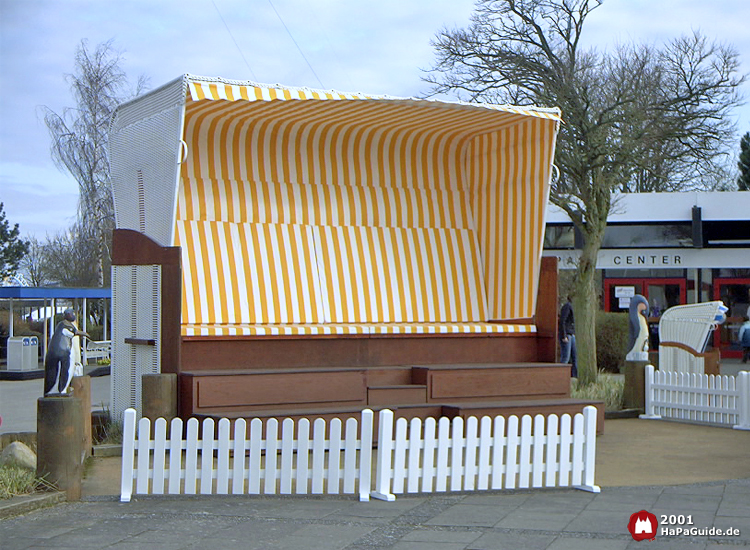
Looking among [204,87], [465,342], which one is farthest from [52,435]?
[465,342]

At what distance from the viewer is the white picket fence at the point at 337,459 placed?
7.27 metres

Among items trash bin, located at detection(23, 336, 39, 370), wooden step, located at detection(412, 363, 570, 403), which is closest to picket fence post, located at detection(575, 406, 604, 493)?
wooden step, located at detection(412, 363, 570, 403)

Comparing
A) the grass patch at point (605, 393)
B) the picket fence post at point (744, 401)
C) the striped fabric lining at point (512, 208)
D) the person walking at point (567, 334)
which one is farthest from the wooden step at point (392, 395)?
the person walking at point (567, 334)

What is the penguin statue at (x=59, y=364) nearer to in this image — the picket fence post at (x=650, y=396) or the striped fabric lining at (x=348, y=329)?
the striped fabric lining at (x=348, y=329)

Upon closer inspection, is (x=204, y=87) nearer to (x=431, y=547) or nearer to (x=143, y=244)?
(x=143, y=244)

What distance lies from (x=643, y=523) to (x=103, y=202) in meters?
30.9

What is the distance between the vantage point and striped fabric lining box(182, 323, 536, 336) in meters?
10.6

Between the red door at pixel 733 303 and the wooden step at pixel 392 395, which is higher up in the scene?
the red door at pixel 733 303

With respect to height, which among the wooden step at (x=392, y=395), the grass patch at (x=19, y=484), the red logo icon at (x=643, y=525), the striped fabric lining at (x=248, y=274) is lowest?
the red logo icon at (x=643, y=525)

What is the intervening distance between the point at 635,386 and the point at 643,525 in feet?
24.9

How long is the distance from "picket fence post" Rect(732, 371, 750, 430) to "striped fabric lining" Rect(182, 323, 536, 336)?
8.59 feet

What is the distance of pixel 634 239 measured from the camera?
28109 millimetres

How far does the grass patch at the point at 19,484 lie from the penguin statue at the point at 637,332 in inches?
359

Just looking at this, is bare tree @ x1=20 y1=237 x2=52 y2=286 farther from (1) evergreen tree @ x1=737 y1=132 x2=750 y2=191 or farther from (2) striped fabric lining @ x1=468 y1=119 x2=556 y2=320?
(2) striped fabric lining @ x1=468 y1=119 x2=556 y2=320
